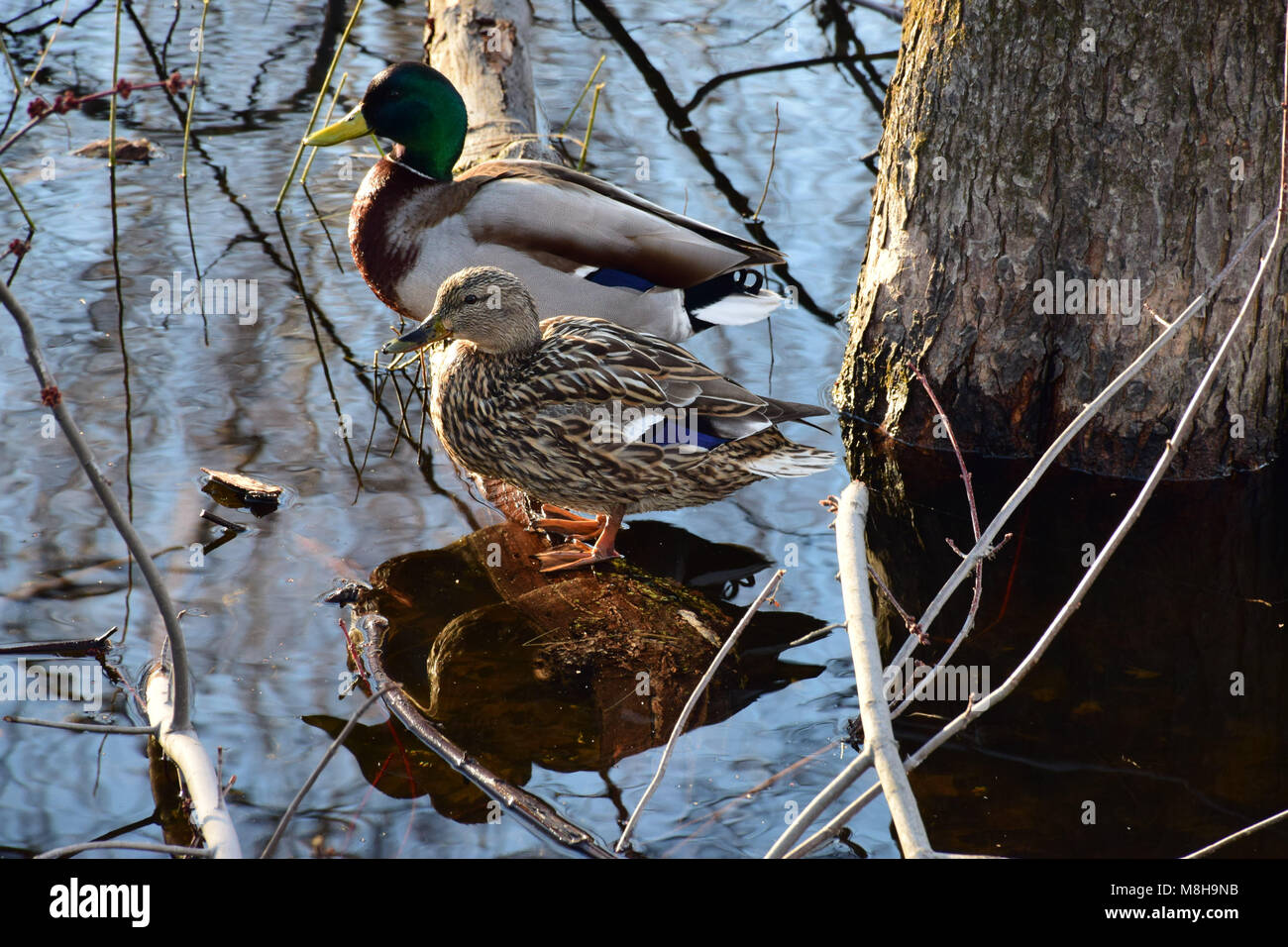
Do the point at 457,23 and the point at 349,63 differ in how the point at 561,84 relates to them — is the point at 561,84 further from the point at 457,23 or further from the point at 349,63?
the point at 457,23

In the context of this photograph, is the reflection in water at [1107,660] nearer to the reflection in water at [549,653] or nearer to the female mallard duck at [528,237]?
the reflection in water at [549,653]

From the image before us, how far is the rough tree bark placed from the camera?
12.9 feet

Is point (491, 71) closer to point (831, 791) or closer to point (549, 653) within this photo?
point (549, 653)

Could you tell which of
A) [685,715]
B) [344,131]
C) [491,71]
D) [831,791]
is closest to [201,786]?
[685,715]

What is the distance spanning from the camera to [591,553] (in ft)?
12.9

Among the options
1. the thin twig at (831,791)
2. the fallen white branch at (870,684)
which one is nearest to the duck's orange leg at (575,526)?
the fallen white branch at (870,684)

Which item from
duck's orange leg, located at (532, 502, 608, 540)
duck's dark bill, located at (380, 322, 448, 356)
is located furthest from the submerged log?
duck's dark bill, located at (380, 322, 448, 356)

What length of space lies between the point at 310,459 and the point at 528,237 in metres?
1.14

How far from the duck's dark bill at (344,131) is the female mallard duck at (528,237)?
0.13 meters

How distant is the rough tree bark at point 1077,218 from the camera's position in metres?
3.95

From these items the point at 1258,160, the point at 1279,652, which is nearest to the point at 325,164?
the point at 1258,160

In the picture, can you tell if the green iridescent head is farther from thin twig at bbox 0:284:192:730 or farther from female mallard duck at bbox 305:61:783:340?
thin twig at bbox 0:284:192:730

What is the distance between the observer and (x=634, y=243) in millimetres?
4703

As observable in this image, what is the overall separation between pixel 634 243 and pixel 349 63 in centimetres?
360
